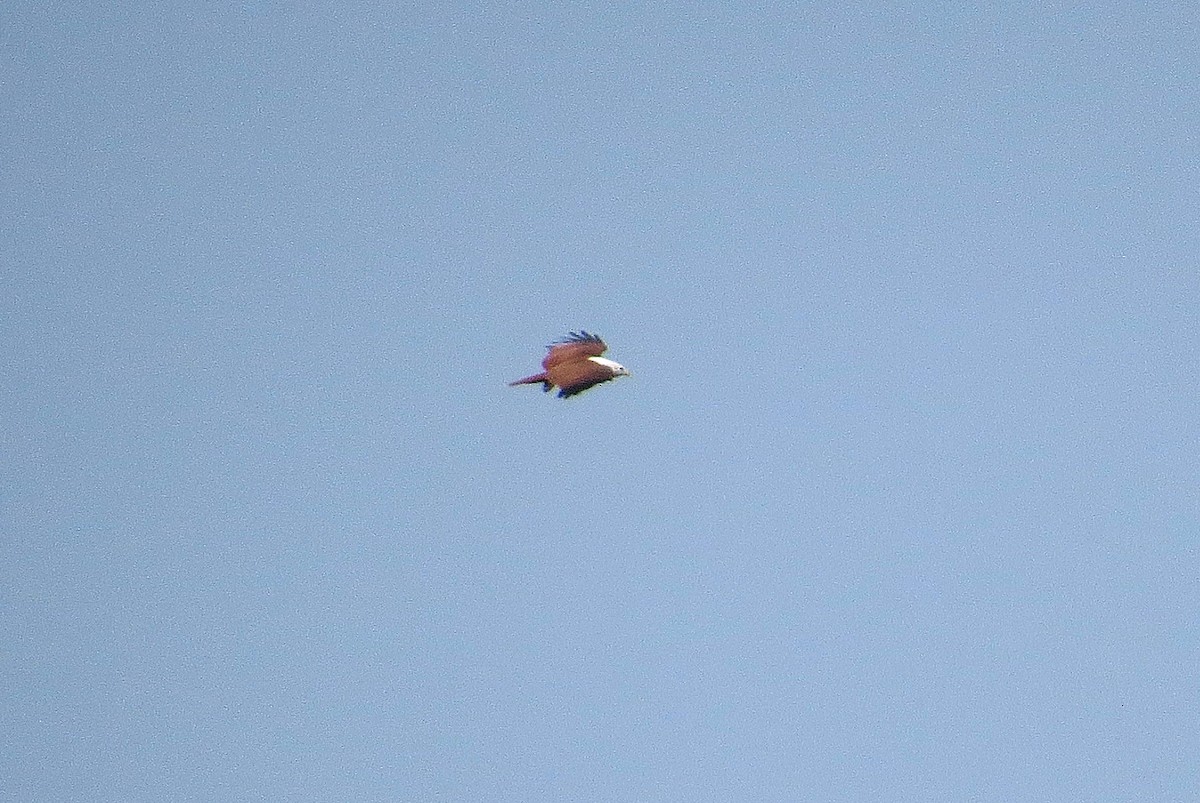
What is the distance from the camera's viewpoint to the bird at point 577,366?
50406mm

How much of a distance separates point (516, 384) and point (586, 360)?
1.24 m

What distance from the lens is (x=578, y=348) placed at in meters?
50.4

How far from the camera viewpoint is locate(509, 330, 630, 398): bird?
50406 millimetres

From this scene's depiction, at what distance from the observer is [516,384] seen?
50.3 m

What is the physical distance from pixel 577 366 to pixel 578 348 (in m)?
0.30

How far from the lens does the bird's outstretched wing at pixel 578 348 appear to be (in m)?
50.4

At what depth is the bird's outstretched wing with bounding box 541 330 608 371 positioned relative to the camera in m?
50.4

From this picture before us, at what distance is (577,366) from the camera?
166 feet

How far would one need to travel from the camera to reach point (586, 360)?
1984 inches
